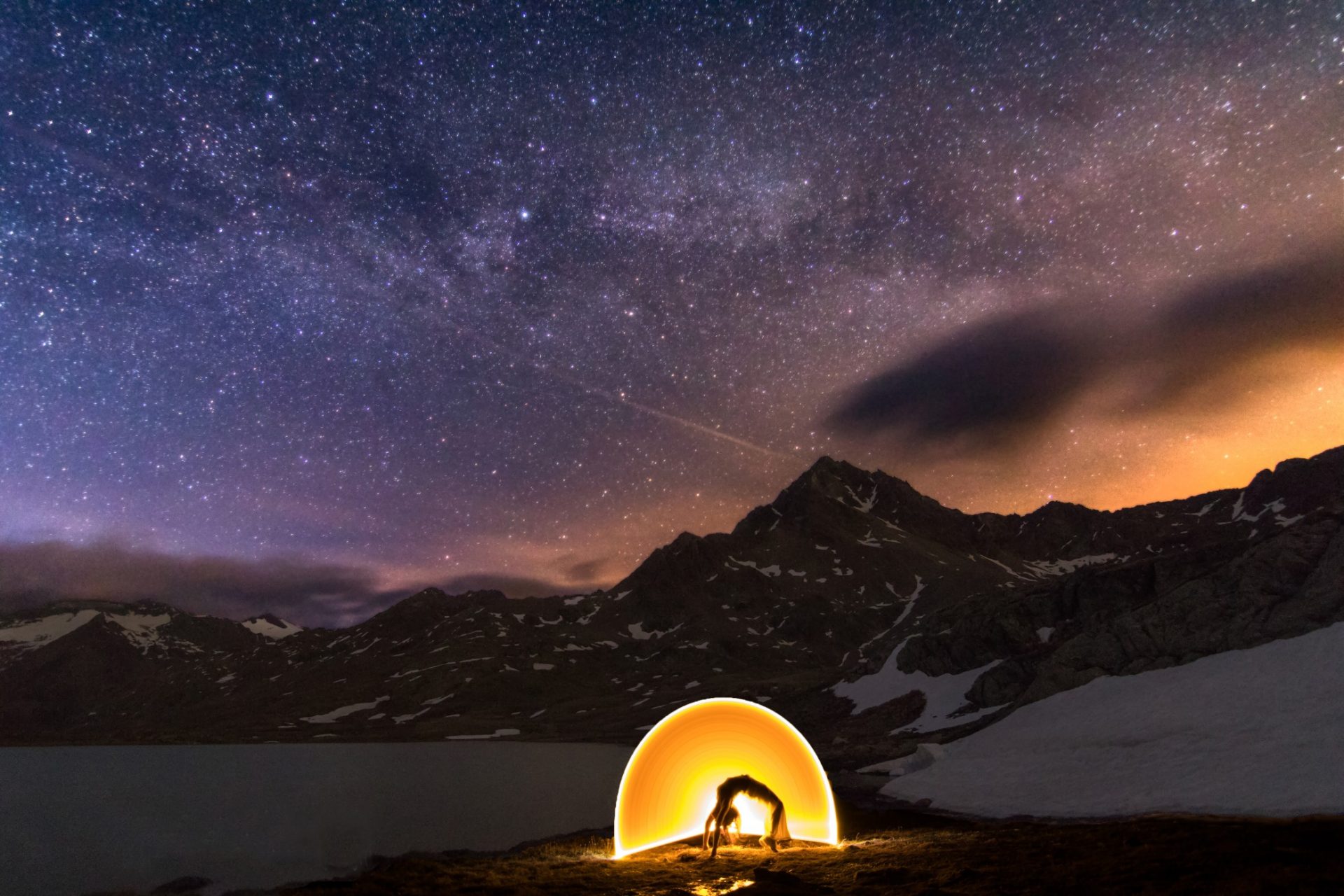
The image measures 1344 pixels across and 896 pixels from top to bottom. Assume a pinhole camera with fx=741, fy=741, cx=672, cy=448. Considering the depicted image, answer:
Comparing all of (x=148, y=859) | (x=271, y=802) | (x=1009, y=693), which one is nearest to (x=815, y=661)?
(x=1009, y=693)

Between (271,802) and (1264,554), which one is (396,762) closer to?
(271,802)

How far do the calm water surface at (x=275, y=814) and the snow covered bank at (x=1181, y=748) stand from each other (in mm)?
22317

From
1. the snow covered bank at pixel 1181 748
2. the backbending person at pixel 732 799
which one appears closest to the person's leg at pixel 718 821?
the backbending person at pixel 732 799

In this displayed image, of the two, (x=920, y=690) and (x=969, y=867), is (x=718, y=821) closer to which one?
(x=969, y=867)

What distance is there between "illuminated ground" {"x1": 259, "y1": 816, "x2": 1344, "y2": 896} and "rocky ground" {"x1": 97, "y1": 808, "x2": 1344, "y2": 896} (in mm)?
45

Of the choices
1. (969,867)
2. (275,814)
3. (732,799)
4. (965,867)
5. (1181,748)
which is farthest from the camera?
(275,814)

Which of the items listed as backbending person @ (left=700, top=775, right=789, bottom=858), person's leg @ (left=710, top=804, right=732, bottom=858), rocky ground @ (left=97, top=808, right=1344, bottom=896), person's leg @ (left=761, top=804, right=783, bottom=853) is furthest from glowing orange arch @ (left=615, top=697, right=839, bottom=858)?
person's leg @ (left=710, top=804, right=732, bottom=858)

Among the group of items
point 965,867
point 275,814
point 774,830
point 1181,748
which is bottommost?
point 275,814

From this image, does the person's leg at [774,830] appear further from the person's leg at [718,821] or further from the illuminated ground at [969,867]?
the person's leg at [718,821]

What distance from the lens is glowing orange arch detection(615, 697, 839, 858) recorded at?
22.1 meters

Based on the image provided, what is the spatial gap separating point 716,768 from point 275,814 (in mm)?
44305

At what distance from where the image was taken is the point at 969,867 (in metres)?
17.0

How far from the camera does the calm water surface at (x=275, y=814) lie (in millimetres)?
34250

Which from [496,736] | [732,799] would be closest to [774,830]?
[732,799]
